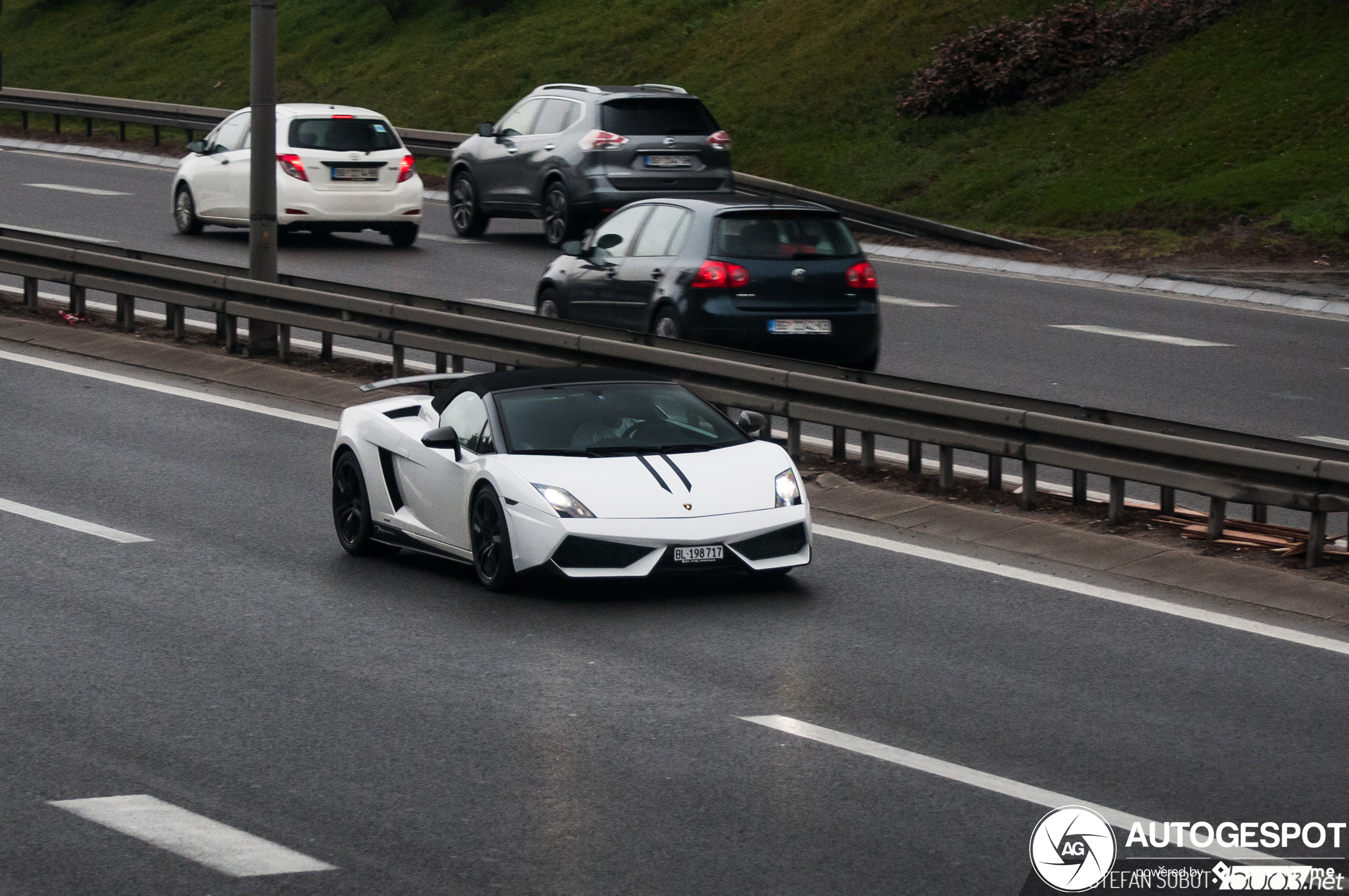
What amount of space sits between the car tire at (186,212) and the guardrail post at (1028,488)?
16.0 meters

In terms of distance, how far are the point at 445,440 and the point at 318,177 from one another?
15.2 meters

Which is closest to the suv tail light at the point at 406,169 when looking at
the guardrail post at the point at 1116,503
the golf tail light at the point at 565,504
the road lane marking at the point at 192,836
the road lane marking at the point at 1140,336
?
the road lane marking at the point at 1140,336

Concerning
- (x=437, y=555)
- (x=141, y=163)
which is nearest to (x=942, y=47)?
(x=141, y=163)

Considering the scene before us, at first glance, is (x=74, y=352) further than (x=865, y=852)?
Yes

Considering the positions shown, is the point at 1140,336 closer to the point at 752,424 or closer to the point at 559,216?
the point at 559,216

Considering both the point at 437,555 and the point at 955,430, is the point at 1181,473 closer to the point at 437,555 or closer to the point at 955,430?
the point at 955,430

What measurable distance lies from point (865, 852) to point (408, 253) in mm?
19421

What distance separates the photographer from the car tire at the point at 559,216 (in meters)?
25.3

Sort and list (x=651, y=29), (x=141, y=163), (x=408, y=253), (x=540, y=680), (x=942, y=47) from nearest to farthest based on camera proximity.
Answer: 1. (x=540, y=680)
2. (x=408, y=253)
3. (x=942, y=47)
4. (x=141, y=163)
5. (x=651, y=29)

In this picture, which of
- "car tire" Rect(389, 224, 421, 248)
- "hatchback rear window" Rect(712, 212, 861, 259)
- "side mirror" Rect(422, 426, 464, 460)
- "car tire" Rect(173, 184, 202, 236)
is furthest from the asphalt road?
"car tire" Rect(173, 184, 202, 236)

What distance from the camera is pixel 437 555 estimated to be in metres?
10.8

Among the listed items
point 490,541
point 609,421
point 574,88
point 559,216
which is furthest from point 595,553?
point 574,88

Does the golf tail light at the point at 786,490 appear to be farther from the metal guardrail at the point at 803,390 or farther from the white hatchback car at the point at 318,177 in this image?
the white hatchback car at the point at 318,177

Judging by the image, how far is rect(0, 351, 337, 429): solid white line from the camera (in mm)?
15422
